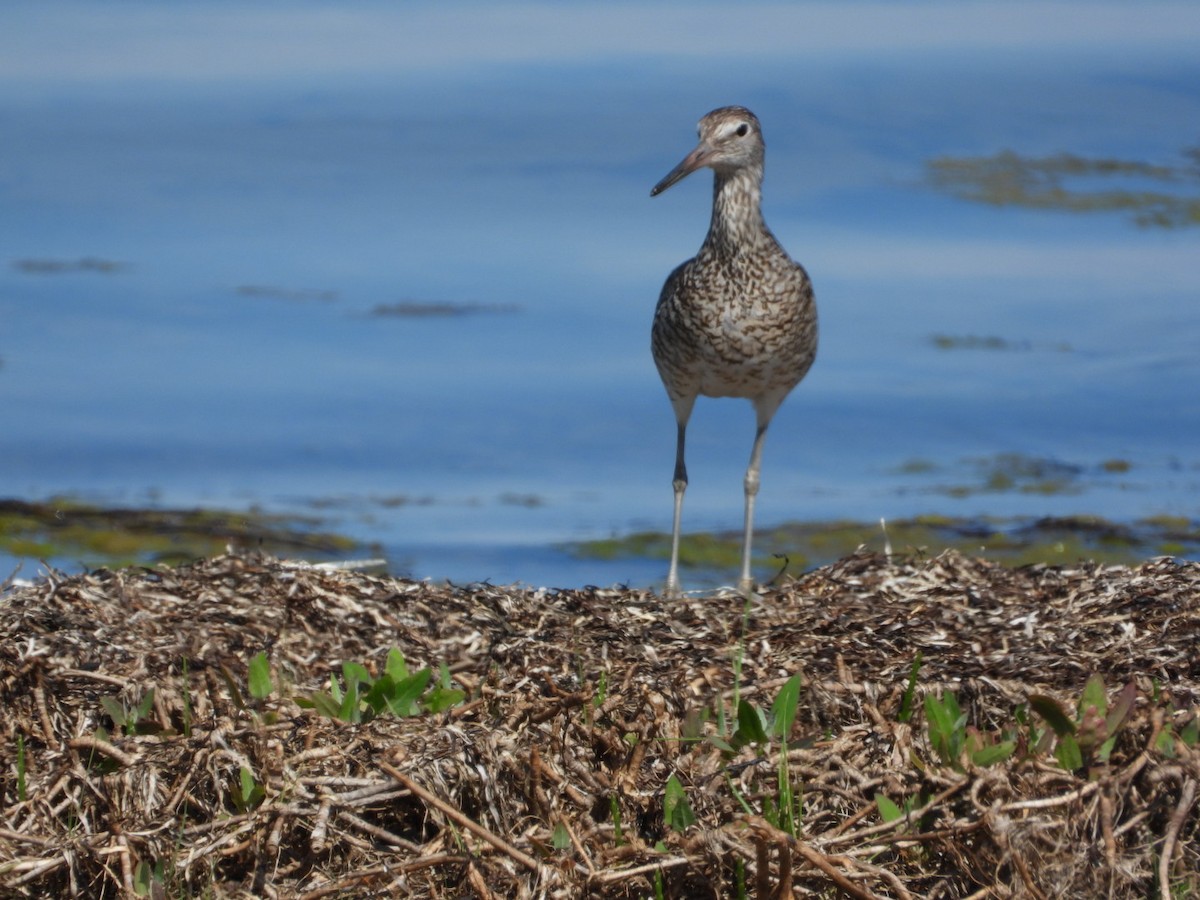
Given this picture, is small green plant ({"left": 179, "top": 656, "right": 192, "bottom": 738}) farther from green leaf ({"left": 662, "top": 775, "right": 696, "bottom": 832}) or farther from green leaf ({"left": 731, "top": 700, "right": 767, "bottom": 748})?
green leaf ({"left": 731, "top": 700, "right": 767, "bottom": 748})

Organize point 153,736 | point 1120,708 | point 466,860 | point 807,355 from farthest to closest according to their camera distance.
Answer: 1. point 807,355
2. point 153,736
3. point 1120,708
4. point 466,860

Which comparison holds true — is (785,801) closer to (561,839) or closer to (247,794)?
(561,839)

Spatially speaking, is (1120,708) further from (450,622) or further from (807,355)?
(807,355)

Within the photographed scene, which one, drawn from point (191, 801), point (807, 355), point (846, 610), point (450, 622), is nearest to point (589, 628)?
point (450, 622)

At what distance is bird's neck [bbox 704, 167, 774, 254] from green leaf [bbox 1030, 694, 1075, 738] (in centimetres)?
372

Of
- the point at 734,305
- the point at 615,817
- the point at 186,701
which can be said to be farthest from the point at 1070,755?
the point at 734,305

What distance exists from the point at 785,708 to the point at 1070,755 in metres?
0.67

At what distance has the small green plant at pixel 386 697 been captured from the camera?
4.31 m

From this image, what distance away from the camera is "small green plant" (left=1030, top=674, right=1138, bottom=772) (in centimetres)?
390

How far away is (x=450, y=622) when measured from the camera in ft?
18.1

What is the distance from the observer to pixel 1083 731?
154 inches

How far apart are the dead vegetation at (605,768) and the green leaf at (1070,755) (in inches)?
0.6

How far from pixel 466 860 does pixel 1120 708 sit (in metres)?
1.49

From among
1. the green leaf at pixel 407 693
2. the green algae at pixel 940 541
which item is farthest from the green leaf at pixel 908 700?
the green algae at pixel 940 541
